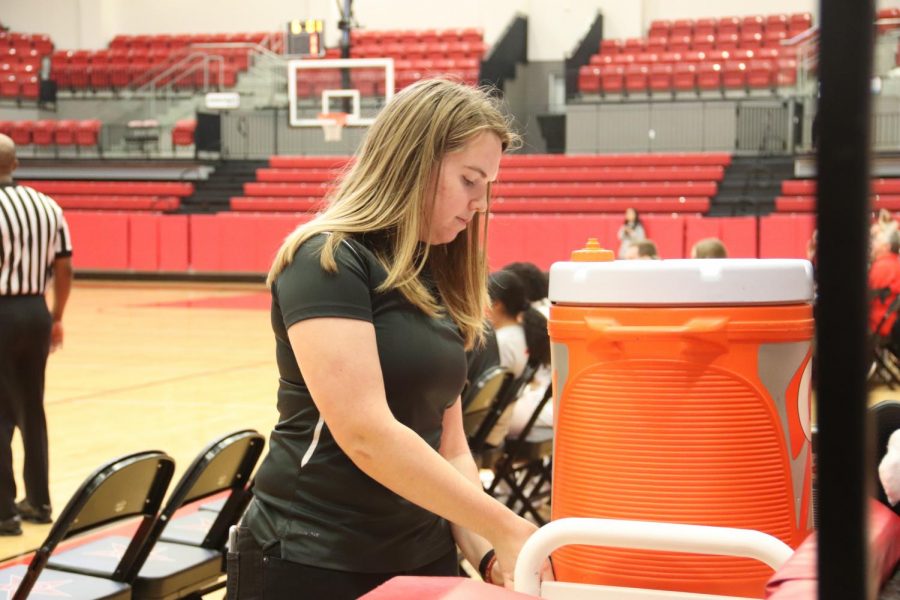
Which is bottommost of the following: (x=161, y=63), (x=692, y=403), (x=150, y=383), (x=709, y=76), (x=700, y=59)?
(x=150, y=383)

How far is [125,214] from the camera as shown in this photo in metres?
18.8

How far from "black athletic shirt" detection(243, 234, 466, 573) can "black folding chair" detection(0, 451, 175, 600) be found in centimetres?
109

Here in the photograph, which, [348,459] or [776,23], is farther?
[776,23]

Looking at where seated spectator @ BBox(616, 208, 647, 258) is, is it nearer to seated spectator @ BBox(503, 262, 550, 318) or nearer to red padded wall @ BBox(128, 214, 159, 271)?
red padded wall @ BBox(128, 214, 159, 271)

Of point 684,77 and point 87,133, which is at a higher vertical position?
point 684,77

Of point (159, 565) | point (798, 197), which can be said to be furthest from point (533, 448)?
point (798, 197)

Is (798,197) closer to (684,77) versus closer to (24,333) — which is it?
(684,77)

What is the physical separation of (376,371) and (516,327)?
141 inches

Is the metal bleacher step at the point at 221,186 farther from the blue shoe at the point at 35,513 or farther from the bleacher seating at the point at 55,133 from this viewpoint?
the blue shoe at the point at 35,513

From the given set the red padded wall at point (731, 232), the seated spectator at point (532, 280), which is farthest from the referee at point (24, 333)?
the red padded wall at point (731, 232)

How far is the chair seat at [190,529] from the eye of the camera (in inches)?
138

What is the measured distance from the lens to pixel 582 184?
61.2 feet

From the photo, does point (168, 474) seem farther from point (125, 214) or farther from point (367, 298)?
point (125, 214)

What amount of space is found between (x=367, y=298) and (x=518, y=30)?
20.5 meters
